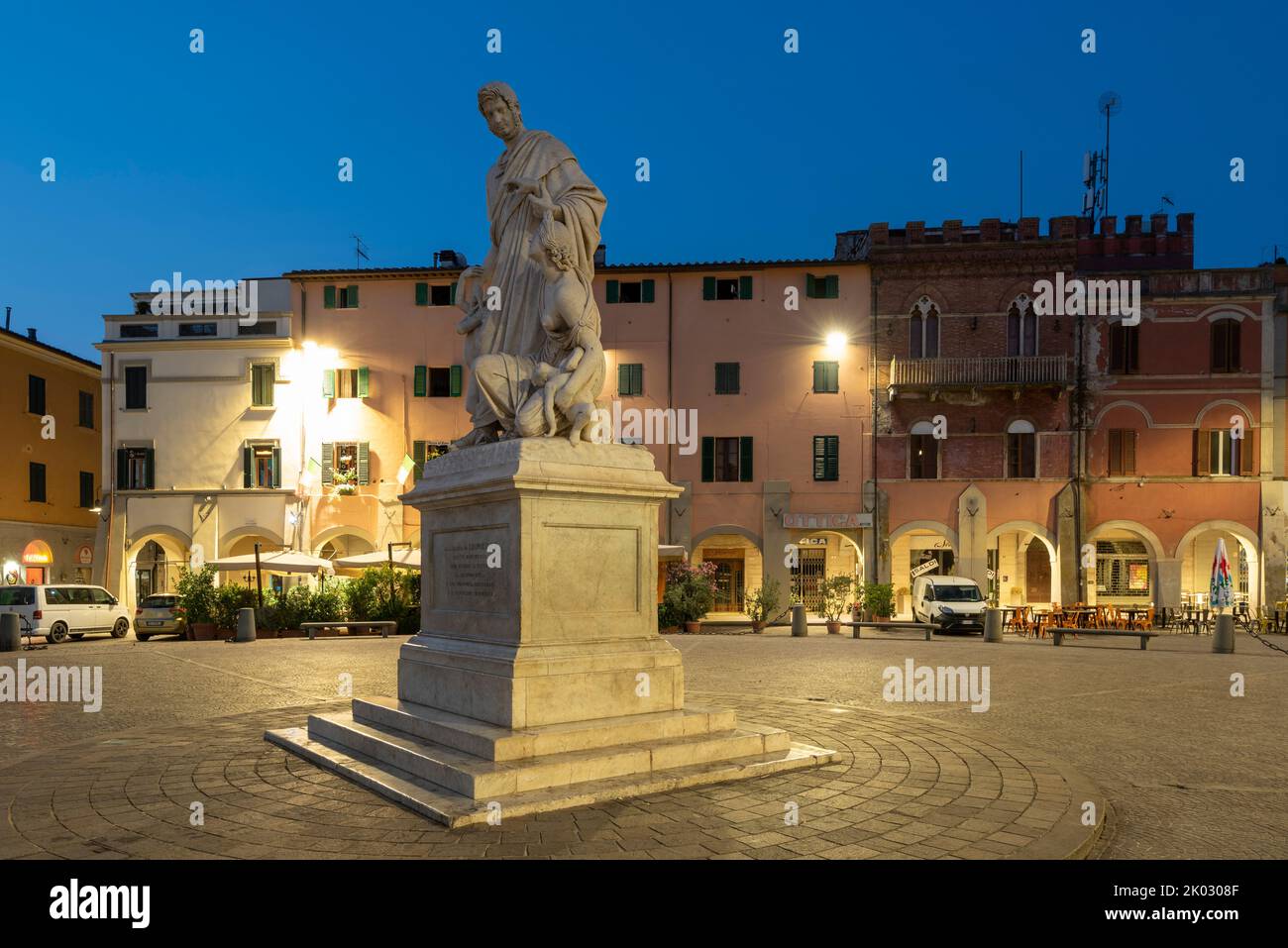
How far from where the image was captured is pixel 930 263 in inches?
1261

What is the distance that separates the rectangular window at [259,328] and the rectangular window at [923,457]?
23400 mm

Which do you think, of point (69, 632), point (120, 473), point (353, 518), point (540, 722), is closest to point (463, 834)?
point (540, 722)

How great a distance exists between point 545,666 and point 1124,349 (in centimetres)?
3120

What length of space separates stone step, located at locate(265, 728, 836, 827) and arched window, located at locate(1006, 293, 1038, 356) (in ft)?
93.6

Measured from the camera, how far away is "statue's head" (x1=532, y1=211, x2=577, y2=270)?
6.69m

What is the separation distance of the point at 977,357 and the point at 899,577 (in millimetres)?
8500

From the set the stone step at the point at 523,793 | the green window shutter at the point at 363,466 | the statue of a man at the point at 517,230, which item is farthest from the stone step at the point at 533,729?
the green window shutter at the point at 363,466

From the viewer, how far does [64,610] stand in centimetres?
2458

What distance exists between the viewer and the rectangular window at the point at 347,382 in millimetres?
32906

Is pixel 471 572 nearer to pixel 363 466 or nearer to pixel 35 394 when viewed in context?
pixel 363 466

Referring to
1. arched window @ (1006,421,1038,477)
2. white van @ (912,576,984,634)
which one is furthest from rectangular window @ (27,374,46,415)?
arched window @ (1006,421,1038,477)

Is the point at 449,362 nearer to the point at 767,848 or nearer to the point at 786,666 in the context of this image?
the point at 786,666

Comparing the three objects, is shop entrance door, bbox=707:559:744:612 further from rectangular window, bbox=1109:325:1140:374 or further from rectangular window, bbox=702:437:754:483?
rectangular window, bbox=1109:325:1140:374

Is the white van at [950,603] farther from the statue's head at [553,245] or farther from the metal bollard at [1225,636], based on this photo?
the statue's head at [553,245]
